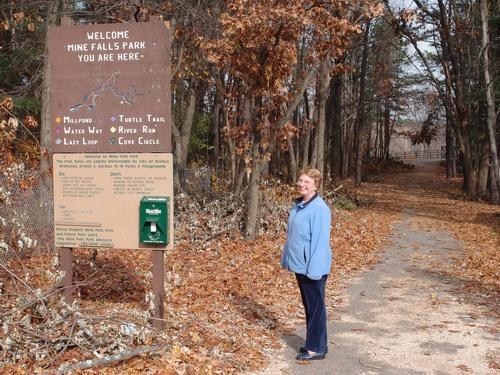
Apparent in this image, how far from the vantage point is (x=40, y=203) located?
9.84 m

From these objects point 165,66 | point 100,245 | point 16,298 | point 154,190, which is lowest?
point 16,298

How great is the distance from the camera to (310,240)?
572cm

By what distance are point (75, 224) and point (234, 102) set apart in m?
9.22

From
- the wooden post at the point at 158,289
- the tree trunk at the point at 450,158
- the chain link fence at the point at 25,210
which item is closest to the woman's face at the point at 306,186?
the wooden post at the point at 158,289

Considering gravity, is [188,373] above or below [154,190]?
below

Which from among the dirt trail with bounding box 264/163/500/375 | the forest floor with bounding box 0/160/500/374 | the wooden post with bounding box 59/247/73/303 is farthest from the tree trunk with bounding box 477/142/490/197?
the wooden post with bounding box 59/247/73/303

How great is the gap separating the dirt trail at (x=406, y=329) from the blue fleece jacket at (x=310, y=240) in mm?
956

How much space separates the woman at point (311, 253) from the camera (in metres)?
5.67

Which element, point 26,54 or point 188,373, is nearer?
point 188,373

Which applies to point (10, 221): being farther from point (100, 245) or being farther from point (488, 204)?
point (488, 204)

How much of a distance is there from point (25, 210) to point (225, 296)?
3716mm

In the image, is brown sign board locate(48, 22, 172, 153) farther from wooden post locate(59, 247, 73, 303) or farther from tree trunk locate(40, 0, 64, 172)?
tree trunk locate(40, 0, 64, 172)

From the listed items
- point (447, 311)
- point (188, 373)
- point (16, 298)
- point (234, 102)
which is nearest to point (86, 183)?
point (16, 298)

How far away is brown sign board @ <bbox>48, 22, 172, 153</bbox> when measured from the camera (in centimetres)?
596
